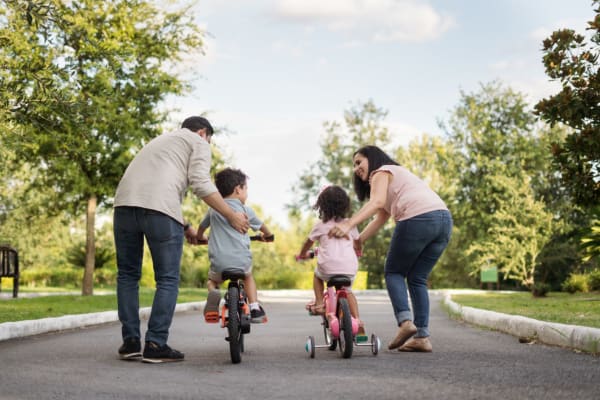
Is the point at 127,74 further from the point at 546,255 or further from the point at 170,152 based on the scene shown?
the point at 546,255

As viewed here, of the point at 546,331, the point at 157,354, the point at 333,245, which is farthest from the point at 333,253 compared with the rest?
the point at 546,331

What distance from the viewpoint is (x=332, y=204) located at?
764 centimetres

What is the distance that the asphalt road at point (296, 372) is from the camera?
4.95 metres

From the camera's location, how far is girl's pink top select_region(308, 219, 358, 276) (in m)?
7.40

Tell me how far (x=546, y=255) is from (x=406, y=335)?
92.7ft

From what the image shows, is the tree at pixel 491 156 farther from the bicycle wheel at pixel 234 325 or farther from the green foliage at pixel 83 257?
the bicycle wheel at pixel 234 325

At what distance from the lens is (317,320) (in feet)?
45.0

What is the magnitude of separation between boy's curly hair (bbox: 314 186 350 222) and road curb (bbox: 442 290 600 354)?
7.63 ft

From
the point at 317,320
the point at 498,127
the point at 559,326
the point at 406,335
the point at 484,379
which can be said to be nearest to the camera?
the point at 484,379

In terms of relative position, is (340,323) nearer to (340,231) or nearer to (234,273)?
(340,231)

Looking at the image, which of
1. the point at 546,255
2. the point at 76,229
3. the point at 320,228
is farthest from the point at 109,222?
the point at 320,228

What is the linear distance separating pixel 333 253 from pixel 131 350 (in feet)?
6.35

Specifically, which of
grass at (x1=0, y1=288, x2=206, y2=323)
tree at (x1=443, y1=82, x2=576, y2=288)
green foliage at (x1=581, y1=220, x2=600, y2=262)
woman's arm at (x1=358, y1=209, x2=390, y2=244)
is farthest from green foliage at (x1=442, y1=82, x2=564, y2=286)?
woman's arm at (x1=358, y1=209, x2=390, y2=244)

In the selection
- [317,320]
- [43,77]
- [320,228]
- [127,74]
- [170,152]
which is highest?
[127,74]
